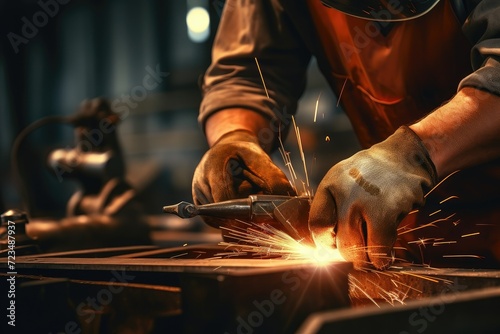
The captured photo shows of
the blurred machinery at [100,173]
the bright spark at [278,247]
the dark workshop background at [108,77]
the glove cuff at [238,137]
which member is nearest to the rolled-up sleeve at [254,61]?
the glove cuff at [238,137]

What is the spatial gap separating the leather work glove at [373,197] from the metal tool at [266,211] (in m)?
0.12

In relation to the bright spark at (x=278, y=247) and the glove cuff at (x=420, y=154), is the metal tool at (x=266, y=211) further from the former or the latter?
the glove cuff at (x=420, y=154)

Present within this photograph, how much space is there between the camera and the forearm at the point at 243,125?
6.76 ft

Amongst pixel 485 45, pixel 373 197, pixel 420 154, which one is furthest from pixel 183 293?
pixel 485 45

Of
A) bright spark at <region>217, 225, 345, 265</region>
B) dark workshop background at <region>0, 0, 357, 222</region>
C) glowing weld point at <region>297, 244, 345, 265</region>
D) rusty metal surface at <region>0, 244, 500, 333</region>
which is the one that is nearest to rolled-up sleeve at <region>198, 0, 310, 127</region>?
bright spark at <region>217, 225, 345, 265</region>

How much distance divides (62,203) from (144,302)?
6754mm

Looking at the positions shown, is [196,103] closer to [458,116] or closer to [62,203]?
[62,203]

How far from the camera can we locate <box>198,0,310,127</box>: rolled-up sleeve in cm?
212

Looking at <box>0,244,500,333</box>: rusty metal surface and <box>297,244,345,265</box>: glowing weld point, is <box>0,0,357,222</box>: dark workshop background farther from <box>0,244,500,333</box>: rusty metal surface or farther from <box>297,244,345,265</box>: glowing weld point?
<box>0,244,500,333</box>: rusty metal surface

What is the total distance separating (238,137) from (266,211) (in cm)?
43

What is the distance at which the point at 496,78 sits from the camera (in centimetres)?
144

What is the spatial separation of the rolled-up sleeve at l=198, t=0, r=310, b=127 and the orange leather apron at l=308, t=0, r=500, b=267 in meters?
0.19

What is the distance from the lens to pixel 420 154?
144cm

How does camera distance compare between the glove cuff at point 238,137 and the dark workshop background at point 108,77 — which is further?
the dark workshop background at point 108,77
